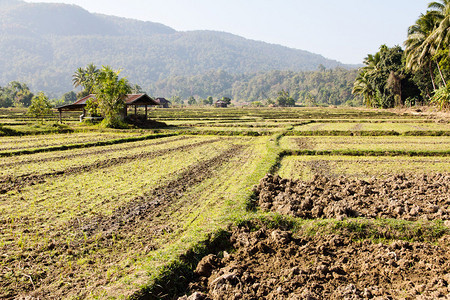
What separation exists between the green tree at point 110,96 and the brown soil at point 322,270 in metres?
23.2

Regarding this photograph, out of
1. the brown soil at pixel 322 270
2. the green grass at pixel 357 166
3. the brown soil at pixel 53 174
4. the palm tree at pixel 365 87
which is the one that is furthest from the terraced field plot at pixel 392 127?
the palm tree at pixel 365 87

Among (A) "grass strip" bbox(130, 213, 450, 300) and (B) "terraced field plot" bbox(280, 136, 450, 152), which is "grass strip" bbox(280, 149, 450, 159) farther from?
(A) "grass strip" bbox(130, 213, 450, 300)

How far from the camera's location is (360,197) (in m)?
7.17

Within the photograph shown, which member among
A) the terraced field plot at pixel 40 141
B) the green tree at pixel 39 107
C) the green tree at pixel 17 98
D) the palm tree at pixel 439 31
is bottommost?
the terraced field plot at pixel 40 141

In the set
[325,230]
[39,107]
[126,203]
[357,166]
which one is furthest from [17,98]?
[325,230]

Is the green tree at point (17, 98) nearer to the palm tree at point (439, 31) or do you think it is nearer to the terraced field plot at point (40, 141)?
the terraced field plot at point (40, 141)

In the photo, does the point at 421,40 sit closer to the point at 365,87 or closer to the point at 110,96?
the point at 365,87

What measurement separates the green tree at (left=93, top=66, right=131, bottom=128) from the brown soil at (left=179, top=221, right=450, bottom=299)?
A: 23180mm

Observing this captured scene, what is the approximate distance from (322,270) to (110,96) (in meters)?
24.7

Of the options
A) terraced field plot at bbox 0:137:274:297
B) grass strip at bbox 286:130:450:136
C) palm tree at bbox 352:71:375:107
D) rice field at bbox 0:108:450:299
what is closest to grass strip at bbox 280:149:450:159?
rice field at bbox 0:108:450:299

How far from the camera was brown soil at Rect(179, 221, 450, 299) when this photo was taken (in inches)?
149

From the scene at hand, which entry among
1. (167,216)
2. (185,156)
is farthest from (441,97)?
(167,216)

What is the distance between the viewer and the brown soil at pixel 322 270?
3.79m

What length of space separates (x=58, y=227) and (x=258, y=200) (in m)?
4.10
